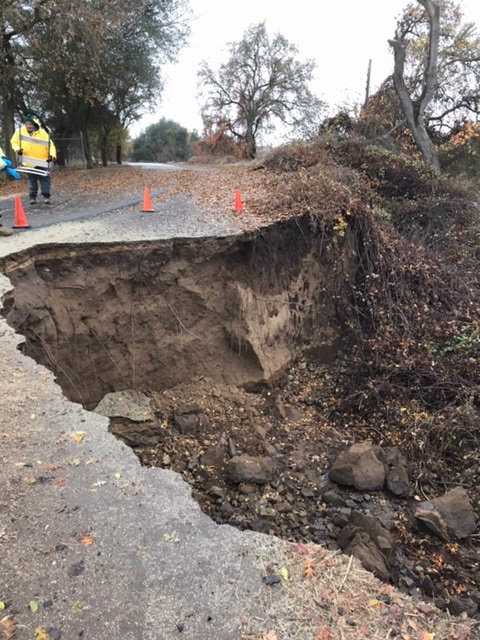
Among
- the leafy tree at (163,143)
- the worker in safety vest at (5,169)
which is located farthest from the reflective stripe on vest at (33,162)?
the leafy tree at (163,143)

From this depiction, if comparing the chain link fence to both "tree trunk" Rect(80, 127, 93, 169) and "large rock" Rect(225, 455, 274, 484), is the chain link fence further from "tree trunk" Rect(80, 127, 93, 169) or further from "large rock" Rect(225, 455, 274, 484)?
"large rock" Rect(225, 455, 274, 484)

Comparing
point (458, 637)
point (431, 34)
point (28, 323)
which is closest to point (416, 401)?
point (458, 637)

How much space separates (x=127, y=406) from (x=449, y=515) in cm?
431

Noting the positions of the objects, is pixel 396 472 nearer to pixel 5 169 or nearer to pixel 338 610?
pixel 338 610

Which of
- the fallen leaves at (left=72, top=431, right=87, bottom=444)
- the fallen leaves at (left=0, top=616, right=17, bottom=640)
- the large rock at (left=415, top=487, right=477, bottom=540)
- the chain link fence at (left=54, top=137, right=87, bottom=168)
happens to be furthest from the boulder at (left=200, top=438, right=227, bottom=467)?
the chain link fence at (left=54, top=137, right=87, bottom=168)

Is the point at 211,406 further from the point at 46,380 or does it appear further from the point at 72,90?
the point at 72,90

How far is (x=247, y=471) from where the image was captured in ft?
16.7

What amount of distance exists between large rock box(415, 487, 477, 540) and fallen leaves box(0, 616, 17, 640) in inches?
151

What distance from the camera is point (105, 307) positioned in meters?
6.70

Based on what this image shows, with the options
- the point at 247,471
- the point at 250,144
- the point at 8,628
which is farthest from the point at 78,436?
the point at 250,144

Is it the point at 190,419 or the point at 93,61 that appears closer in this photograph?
the point at 190,419

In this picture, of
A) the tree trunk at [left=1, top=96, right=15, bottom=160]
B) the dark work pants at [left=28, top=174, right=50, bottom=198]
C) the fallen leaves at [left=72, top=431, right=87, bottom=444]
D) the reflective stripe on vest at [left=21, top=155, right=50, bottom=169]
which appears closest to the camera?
the fallen leaves at [left=72, top=431, right=87, bottom=444]

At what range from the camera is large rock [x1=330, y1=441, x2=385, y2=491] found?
521 centimetres

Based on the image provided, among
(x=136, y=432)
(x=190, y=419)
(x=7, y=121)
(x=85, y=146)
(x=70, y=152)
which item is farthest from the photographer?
(x=70, y=152)
